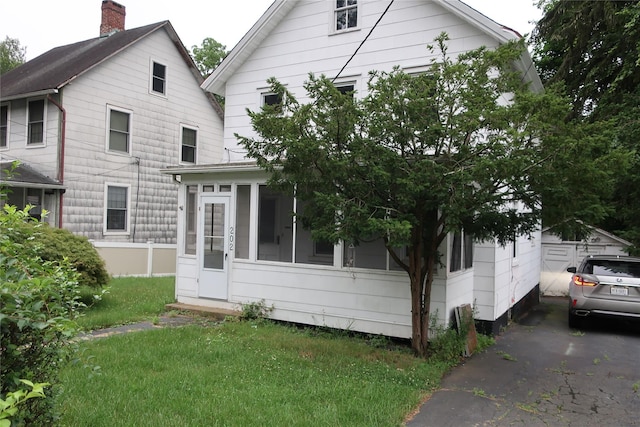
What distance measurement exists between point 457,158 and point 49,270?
4572mm

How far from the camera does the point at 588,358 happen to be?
7.29 metres

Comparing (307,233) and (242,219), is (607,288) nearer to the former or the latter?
(307,233)

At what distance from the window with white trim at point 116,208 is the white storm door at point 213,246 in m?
7.88

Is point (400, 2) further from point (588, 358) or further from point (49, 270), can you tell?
point (49, 270)

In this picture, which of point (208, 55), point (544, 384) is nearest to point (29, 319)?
point (544, 384)

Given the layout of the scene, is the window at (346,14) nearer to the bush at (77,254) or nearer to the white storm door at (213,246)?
the white storm door at (213,246)

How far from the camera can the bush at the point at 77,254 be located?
9016mm

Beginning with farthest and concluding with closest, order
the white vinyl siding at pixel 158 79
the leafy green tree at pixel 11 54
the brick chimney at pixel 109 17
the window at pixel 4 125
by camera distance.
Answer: the leafy green tree at pixel 11 54 → the brick chimney at pixel 109 17 → the white vinyl siding at pixel 158 79 → the window at pixel 4 125

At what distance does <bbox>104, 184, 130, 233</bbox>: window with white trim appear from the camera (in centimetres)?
1593

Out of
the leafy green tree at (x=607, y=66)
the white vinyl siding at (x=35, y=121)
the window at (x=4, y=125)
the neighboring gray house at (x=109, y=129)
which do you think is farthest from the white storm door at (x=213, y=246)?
the window at (x=4, y=125)

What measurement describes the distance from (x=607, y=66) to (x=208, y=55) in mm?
26097

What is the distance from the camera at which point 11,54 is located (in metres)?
32.8

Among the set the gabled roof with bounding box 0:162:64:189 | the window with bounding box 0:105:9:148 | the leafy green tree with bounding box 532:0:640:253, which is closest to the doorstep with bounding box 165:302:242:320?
the gabled roof with bounding box 0:162:64:189

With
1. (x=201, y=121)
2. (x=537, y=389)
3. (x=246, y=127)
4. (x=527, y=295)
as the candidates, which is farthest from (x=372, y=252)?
Answer: (x=201, y=121)
